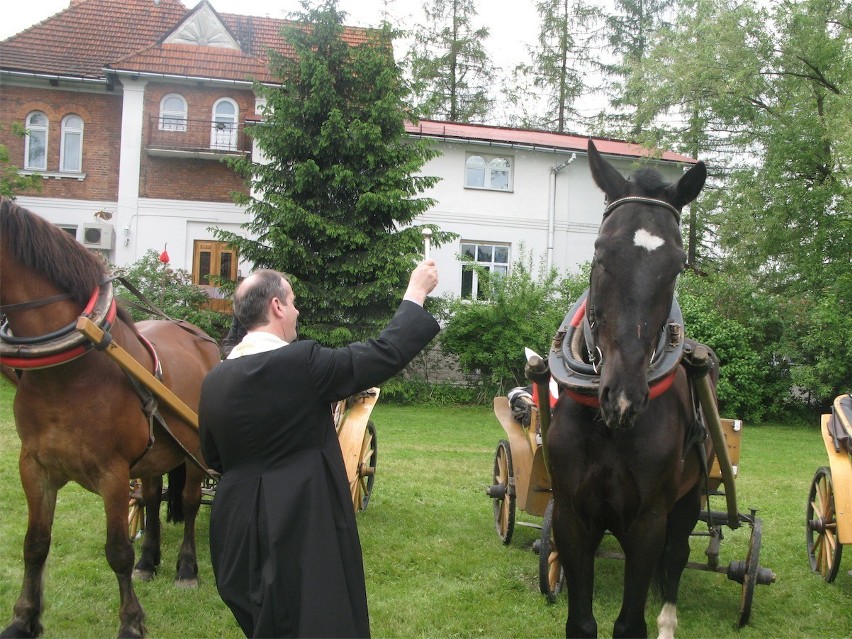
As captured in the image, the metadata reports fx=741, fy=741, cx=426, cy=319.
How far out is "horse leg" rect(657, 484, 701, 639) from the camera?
4016 millimetres

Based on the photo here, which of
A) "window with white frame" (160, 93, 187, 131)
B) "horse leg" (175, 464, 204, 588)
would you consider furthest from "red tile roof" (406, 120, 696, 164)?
"horse leg" (175, 464, 204, 588)

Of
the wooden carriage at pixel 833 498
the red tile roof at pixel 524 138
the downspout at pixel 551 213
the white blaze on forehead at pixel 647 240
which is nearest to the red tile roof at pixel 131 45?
the red tile roof at pixel 524 138

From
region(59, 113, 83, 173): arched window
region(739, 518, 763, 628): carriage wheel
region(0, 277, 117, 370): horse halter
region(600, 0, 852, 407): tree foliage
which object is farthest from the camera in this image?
region(59, 113, 83, 173): arched window

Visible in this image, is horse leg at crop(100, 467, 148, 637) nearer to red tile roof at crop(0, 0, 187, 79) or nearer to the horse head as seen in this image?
the horse head

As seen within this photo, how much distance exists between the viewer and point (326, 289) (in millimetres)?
15445

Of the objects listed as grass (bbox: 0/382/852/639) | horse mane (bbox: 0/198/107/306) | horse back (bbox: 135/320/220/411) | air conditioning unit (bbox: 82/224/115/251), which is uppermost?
air conditioning unit (bbox: 82/224/115/251)

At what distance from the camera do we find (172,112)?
827 inches

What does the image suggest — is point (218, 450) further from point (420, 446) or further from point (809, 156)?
point (809, 156)

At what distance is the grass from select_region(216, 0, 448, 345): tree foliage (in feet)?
24.1

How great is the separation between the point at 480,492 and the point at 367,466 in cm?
179

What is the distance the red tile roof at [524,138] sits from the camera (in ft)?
69.4

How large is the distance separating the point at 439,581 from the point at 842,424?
2.99 m

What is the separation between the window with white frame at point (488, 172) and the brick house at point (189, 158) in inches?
1.2

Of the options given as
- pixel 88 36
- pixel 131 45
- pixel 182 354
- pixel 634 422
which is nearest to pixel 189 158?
pixel 131 45
